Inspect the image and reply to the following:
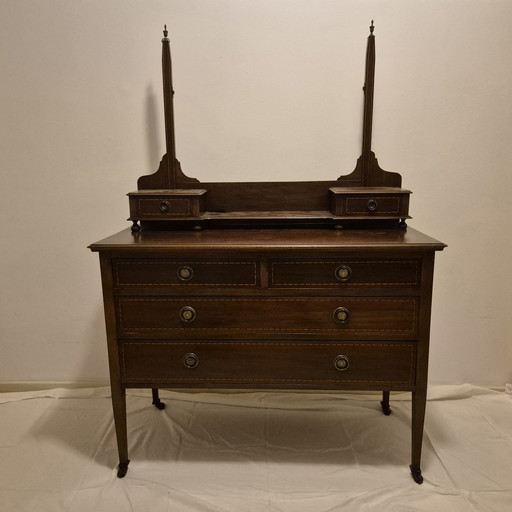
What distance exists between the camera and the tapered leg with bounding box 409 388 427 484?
166 cm

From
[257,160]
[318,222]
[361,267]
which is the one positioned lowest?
[361,267]

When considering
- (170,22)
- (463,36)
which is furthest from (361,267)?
(170,22)

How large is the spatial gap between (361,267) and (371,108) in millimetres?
815

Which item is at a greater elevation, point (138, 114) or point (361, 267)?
point (138, 114)

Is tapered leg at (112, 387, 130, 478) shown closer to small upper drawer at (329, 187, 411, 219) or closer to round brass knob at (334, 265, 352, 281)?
round brass knob at (334, 265, 352, 281)

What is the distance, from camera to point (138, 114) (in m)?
2.17

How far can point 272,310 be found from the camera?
1609 millimetres

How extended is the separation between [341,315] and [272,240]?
1.23 feet

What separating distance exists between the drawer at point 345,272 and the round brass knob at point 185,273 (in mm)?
299

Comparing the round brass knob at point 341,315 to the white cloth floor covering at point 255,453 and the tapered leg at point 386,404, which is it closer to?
the white cloth floor covering at point 255,453

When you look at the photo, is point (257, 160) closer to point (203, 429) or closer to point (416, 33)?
point (416, 33)

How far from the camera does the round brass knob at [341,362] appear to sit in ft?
5.35

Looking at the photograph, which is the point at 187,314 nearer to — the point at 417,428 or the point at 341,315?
the point at 341,315

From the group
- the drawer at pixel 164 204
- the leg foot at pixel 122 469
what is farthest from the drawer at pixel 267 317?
the leg foot at pixel 122 469
